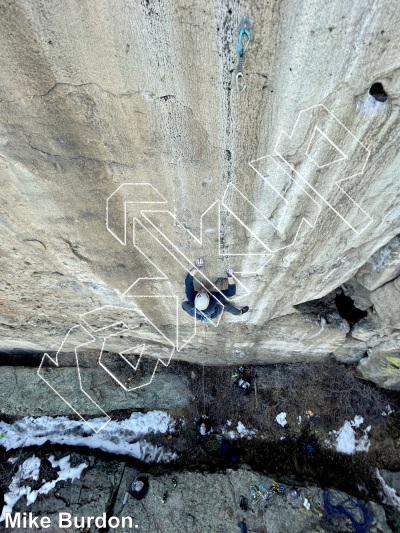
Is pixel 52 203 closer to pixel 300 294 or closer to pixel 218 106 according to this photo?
pixel 218 106

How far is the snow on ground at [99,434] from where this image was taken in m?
4.78

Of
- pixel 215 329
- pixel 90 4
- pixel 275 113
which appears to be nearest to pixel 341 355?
pixel 215 329

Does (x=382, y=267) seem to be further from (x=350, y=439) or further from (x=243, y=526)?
(x=243, y=526)

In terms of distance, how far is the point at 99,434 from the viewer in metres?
4.91

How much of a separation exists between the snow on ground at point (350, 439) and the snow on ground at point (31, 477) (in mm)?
3849

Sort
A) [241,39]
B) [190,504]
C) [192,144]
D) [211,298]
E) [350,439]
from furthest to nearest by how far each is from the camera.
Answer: [350,439] < [190,504] < [211,298] < [192,144] < [241,39]

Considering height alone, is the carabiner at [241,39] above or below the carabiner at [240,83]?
above

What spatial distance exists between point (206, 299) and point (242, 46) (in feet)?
6.12

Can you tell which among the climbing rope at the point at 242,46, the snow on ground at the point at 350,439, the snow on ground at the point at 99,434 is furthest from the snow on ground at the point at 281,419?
the climbing rope at the point at 242,46

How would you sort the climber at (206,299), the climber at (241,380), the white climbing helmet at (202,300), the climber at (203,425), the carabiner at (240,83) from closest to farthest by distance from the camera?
the carabiner at (240,83) < the climber at (206,299) < the white climbing helmet at (202,300) < the climber at (203,425) < the climber at (241,380)

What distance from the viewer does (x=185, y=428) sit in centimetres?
500

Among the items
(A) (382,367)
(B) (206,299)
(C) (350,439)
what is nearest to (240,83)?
(B) (206,299)

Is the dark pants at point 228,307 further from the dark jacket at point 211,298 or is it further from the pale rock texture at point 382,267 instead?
the pale rock texture at point 382,267

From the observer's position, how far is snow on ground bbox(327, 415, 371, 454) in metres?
4.85
